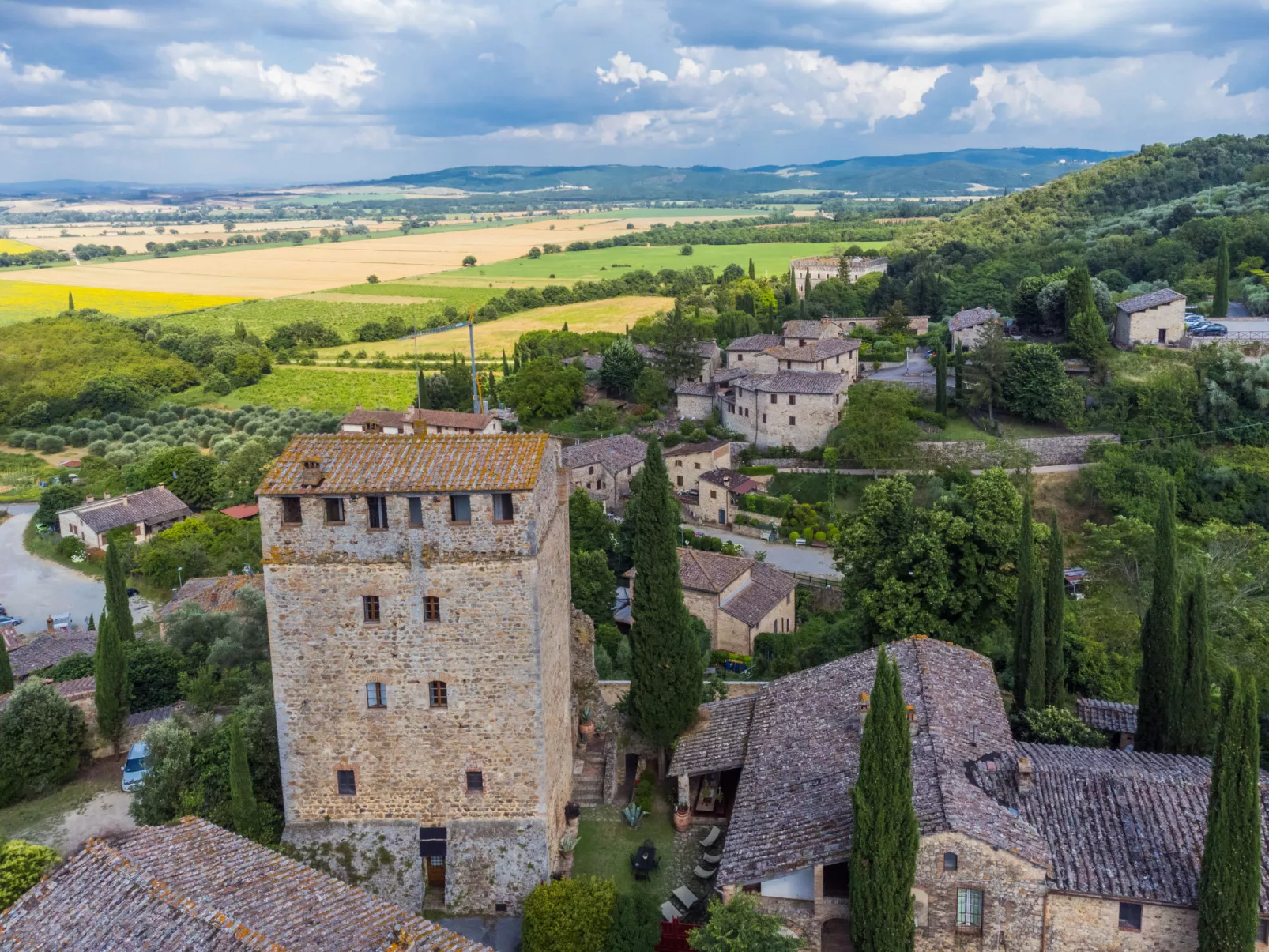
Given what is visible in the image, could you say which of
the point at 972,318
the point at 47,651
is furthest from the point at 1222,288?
the point at 47,651

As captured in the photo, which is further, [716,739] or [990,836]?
[716,739]

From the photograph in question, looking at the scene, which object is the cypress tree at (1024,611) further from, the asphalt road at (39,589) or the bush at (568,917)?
the asphalt road at (39,589)

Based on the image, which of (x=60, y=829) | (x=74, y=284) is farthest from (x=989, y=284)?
(x=74, y=284)

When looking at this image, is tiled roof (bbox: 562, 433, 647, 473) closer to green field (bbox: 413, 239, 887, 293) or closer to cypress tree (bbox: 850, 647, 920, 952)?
cypress tree (bbox: 850, 647, 920, 952)

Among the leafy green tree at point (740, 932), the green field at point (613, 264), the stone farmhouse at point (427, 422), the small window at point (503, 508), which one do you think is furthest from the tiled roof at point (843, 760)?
the green field at point (613, 264)

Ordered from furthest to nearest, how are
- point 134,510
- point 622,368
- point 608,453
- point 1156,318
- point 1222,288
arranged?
point 622,368
point 1222,288
point 608,453
point 1156,318
point 134,510

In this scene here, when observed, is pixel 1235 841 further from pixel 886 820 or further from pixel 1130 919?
pixel 886 820

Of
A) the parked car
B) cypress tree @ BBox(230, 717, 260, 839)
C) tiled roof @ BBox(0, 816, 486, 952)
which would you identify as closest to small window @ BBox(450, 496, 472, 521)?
cypress tree @ BBox(230, 717, 260, 839)
